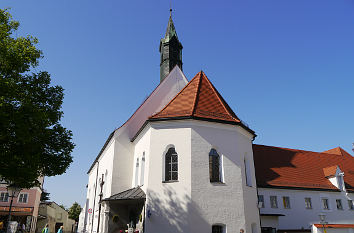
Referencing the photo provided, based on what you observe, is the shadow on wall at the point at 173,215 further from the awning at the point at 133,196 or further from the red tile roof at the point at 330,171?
the red tile roof at the point at 330,171

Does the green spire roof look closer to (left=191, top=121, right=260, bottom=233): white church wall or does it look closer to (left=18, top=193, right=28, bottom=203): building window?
(left=191, top=121, right=260, bottom=233): white church wall

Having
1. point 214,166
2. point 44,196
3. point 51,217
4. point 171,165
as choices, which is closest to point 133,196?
point 171,165

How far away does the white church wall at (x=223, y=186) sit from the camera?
13969mm

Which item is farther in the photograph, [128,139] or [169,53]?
[169,53]

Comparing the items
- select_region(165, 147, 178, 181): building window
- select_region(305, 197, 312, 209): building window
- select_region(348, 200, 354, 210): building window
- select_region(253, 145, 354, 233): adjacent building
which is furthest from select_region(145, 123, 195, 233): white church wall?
select_region(348, 200, 354, 210): building window

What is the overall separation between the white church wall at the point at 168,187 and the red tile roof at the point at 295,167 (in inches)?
357

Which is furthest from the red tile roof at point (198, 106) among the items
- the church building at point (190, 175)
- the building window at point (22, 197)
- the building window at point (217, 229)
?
the building window at point (22, 197)

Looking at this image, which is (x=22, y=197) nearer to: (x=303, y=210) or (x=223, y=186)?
(x=223, y=186)

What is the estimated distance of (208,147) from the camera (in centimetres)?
1530

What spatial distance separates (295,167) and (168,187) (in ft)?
49.7

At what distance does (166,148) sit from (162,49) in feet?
47.0

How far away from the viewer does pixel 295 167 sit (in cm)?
2452

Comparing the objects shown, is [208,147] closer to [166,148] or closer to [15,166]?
[166,148]

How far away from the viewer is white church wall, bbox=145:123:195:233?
13.7 m
